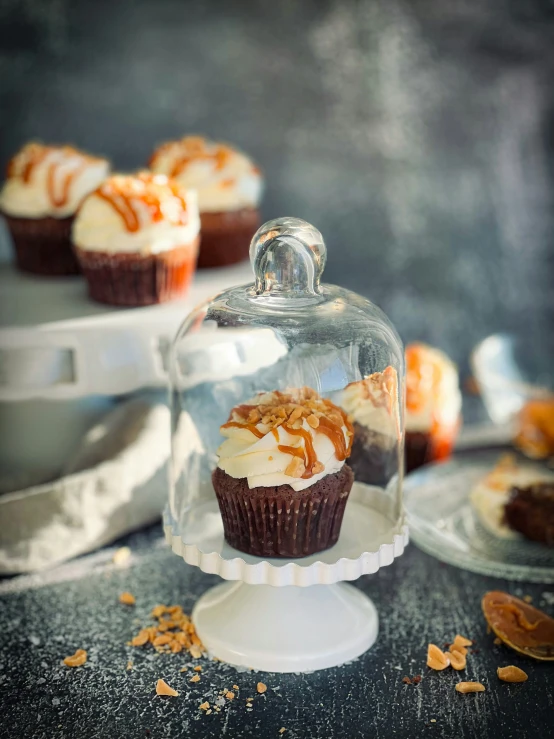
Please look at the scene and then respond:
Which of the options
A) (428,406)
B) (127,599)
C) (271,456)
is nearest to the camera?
(271,456)

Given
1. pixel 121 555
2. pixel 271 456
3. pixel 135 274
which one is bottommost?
pixel 121 555

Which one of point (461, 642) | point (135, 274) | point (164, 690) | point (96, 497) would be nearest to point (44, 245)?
point (135, 274)

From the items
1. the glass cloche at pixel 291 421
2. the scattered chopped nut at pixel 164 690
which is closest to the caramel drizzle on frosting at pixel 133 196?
the glass cloche at pixel 291 421

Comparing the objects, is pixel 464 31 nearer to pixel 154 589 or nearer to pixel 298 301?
pixel 298 301

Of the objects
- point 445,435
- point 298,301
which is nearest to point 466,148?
point 445,435

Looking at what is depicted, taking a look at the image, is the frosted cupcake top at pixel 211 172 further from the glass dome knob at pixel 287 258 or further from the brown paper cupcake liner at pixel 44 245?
the glass dome knob at pixel 287 258

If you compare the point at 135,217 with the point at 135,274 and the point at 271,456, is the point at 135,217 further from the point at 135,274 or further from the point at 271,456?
the point at 271,456

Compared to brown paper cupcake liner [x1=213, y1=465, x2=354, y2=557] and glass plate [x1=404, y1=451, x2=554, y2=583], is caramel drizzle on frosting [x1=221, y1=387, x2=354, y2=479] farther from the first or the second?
glass plate [x1=404, y1=451, x2=554, y2=583]
